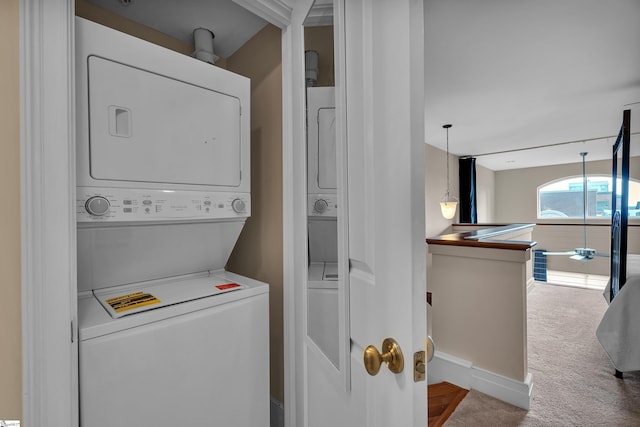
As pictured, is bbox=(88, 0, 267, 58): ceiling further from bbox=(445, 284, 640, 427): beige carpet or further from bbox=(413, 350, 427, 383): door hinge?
bbox=(445, 284, 640, 427): beige carpet

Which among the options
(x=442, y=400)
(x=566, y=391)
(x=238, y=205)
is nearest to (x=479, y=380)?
(x=442, y=400)

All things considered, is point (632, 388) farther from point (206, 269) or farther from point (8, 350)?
point (8, 350)

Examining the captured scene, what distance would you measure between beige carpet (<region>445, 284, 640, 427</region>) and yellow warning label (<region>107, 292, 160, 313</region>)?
1.81 metres

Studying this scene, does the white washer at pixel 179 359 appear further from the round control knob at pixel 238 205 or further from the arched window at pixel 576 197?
the arched window at pixel 576 197

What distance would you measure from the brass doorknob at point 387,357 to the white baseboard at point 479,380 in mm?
1852

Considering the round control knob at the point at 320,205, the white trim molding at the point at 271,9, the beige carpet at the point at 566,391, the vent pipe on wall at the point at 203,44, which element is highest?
the vent pipe on wall at the point at 203,44

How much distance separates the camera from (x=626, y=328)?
6.73 ft

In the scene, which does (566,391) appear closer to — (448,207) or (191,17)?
(448,207)

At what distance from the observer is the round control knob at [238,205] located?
134cm

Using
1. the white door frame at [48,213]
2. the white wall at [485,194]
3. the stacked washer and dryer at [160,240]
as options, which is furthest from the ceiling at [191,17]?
the white wall at [485,194]

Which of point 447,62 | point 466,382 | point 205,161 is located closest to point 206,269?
point 205,161

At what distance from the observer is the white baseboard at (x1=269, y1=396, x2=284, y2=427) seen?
151cm

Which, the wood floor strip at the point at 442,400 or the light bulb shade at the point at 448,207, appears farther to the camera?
the light bulb shade at the point at 448,207

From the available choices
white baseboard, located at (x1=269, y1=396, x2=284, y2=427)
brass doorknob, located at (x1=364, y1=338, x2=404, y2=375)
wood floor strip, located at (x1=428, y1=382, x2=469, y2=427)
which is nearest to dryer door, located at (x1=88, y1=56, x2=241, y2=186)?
brass doorknob, located at (x1=364, y1=338, x2=404, y2=375)
